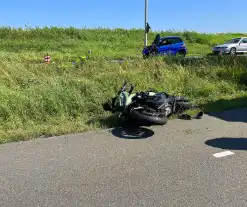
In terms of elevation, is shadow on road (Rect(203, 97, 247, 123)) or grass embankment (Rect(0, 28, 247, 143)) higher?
grass embankment (Rect(0, 28, 247, 143))

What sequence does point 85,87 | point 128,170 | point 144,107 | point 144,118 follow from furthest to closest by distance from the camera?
point 85,87
point 144,107
point 144,118
point 128,170

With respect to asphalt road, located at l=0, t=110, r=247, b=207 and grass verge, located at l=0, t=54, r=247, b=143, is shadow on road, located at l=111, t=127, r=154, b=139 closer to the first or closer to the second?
asphalt road, located at l=0, t=110, r=247, b=207

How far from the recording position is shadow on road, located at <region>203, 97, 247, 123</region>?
257 inches

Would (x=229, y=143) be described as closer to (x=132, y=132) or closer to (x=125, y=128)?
(x=132, y=132)

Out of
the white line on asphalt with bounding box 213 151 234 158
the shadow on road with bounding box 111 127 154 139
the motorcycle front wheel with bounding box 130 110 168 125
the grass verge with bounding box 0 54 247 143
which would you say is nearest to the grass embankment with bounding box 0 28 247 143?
the grass verge with bounding box 0 54 247 143

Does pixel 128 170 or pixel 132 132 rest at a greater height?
pixel 132 132

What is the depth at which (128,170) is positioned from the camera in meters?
3.97

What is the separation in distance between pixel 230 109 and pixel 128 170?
4098mm

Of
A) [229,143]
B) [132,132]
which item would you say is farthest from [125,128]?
[229,143]

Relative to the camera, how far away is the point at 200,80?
9.45 meters

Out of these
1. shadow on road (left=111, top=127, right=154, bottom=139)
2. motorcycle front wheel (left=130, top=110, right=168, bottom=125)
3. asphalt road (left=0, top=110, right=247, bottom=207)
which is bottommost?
asphalt road (left=0, top=110, right=247, bottom=207)

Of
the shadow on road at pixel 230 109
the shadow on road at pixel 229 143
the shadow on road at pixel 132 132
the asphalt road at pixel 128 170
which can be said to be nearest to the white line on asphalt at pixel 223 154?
the asphalt road at pixel 128 170

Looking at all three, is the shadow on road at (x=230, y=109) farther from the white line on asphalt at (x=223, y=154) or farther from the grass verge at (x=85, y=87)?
the white line on asphalt at (x=223, y=154)

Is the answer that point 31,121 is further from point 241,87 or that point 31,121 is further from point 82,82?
point 241,87
